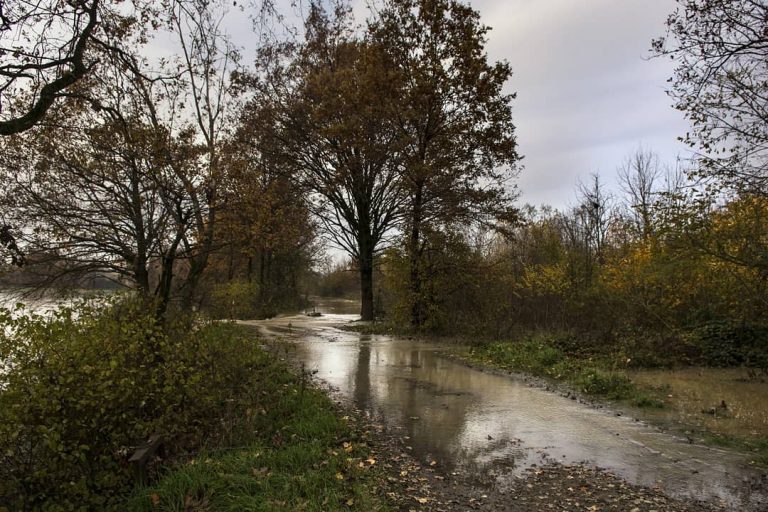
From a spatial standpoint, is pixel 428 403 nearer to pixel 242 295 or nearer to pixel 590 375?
pixel 590 375

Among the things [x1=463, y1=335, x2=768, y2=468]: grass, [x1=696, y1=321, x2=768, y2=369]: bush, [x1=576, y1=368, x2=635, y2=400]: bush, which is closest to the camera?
[x1=463, y1=335, x2=768, y2=468]: grass

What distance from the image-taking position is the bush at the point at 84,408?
15.9ft

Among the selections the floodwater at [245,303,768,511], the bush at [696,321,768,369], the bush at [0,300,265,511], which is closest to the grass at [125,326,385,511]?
the bush at [0,300,265,511]

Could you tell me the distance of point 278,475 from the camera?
16.2 feet

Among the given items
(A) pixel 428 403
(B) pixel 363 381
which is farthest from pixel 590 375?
(B) pixel 363 381

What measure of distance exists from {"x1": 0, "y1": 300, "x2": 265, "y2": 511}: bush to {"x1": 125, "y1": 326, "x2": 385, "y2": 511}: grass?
48cm

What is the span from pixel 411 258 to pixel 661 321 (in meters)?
8.33

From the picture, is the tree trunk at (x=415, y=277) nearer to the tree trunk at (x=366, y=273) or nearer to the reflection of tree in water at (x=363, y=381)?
the reflection of tree in water at (x=363, y=381)

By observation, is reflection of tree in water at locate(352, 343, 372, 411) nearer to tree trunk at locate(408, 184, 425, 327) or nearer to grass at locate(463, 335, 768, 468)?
grass at locate(463, 335, 768, 468)

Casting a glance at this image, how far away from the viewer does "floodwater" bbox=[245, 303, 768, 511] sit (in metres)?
5.33

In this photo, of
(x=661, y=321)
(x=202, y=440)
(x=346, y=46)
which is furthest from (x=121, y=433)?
(x=346, y=46)

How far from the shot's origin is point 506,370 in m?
11.3

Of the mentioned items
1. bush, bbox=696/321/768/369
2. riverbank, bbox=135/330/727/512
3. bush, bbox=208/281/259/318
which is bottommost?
riverbank, bbox=135/330/727/512

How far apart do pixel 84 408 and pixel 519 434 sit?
518 centimetres
